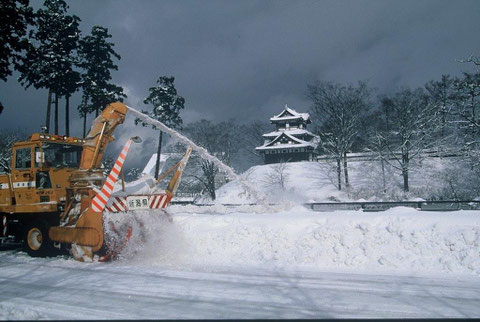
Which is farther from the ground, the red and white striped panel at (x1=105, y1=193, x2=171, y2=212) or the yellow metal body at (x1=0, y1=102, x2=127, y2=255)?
the yellow metal body at (x1=0, y1=102, x2=127, y2=255)

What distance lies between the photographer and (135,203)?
8703 millimetres

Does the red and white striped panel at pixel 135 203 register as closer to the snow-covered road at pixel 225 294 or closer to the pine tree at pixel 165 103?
the snow-covered road at pixel 225 294

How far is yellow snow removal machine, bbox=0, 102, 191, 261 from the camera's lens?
8383mm

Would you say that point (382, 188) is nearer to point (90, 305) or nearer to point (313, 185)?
point (313, 185)

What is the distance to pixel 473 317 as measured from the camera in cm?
445

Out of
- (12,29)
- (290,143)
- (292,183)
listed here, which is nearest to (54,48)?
(12,29)

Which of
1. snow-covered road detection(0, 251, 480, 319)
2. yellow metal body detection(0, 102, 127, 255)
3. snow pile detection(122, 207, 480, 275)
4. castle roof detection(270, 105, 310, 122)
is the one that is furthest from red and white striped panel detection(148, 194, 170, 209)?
castle roof detection(270, 105, 310, 122)

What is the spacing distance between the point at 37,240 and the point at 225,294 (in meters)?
6.82

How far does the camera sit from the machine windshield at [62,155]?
30.4 feet

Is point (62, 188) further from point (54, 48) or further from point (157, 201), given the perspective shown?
point (54, 48)

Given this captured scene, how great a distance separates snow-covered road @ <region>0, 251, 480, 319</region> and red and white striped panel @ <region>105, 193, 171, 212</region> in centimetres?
150

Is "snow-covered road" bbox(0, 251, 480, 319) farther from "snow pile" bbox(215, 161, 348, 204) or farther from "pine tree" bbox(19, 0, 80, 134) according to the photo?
"snow pile" bbox(215, 161, 348, 204)

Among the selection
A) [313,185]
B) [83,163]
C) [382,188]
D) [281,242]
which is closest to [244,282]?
[281,242]

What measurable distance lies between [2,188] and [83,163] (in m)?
3.29
